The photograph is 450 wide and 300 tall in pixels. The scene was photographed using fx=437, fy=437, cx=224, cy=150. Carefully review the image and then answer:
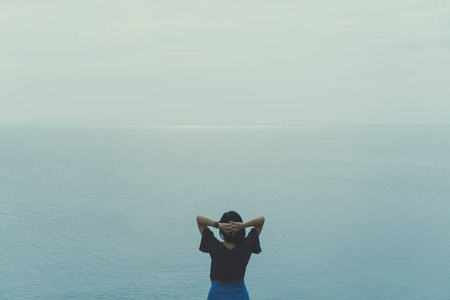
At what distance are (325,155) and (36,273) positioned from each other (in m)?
104

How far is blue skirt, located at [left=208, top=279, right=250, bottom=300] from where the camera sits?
5203 millimetres

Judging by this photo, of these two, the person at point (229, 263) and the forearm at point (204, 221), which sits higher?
the forearm at point (204, 221)

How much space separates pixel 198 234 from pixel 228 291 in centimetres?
3992

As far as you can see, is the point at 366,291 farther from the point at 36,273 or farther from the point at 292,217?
the point at 36,273

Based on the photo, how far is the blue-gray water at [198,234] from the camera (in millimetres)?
31672

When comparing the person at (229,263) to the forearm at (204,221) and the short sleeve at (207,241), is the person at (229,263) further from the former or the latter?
the forearm at (204,221)

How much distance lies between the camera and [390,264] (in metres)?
36.2

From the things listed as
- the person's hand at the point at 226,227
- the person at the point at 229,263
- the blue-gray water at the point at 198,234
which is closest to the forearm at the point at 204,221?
the person at the point at 229,263

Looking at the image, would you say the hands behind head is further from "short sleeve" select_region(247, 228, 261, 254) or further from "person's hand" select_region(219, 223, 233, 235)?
"short sleeve" select_region(247, 228, 261, 254)

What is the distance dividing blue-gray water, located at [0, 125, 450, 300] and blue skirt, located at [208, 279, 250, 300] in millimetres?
25378

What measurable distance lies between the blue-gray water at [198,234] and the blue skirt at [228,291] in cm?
2538

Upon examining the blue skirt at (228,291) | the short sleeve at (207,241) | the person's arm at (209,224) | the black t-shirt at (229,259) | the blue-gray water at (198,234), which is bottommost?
the blue-gray water at (198,234)

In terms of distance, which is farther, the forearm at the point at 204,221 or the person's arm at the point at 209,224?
the forearm at the point at 204,221

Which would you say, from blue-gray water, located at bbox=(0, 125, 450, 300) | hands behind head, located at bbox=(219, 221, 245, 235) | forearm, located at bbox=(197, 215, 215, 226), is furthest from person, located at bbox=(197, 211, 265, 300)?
blue-gray water, located at bbox=(0, 125, 450, 300)
